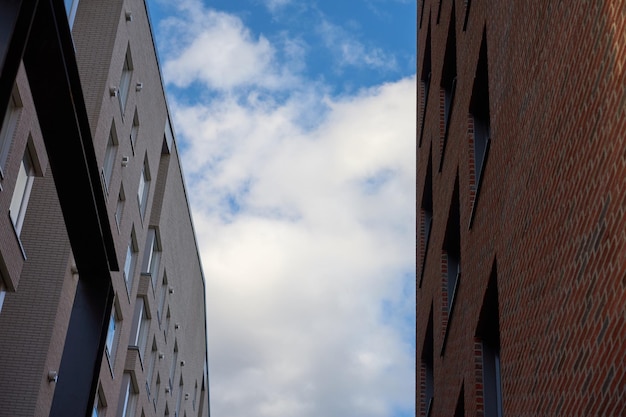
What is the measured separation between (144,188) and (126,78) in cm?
546

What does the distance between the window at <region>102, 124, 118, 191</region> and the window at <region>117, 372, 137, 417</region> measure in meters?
8.11

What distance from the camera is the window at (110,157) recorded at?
2981 centimetres

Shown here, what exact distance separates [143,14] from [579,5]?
26.8m

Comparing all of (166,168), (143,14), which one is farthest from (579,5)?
(166,168)

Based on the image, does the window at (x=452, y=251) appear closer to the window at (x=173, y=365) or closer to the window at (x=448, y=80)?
the window at (x=448, y=80)

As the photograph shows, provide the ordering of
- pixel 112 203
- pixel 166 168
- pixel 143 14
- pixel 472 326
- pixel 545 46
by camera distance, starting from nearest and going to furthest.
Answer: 1. pixel 545 46
2. pixel 472 326
3. pixel 112 203
4. pixel 143 14
5. pixel 166 168

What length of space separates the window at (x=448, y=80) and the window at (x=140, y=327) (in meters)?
17.1

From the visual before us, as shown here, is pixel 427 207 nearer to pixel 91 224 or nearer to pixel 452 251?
pixel 452 251

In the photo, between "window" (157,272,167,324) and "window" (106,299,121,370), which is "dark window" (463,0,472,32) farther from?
"window" (157,272,167,324)

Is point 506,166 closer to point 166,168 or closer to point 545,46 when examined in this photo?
point 545,46

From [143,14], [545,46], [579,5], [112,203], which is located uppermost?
[143,14]

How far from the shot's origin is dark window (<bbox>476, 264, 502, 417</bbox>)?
44.0 feet

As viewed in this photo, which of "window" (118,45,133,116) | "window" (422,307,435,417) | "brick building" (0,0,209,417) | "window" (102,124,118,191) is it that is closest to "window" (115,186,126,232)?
"brick building" (0,0,209,417)

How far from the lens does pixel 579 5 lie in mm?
8859
